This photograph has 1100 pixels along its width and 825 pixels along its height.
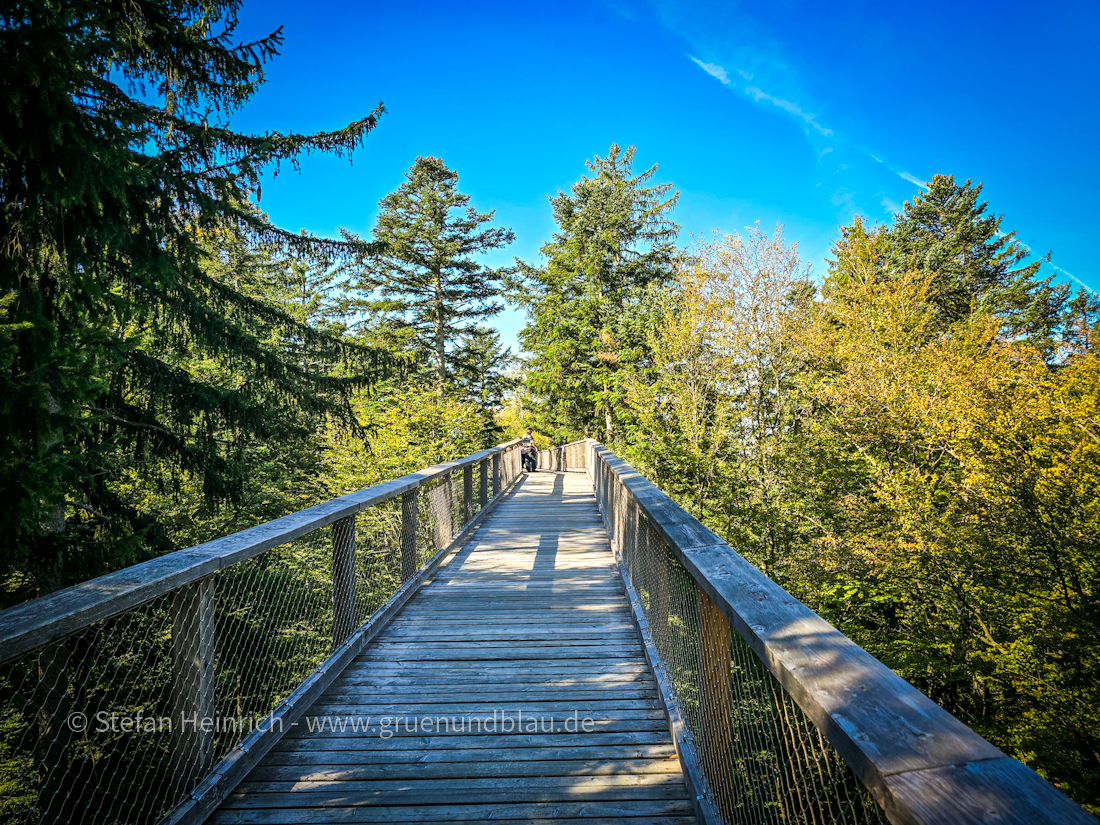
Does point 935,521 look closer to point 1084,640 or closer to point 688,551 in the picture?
point 1084,640

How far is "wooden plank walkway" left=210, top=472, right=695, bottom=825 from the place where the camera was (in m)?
2.20

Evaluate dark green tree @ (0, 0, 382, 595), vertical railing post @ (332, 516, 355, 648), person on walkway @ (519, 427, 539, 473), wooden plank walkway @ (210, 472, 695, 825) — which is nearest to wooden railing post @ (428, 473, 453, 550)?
wooden plank walkway @ (210, 472, 695, 825)

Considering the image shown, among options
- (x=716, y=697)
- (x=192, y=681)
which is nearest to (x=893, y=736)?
(x=716, y=697)

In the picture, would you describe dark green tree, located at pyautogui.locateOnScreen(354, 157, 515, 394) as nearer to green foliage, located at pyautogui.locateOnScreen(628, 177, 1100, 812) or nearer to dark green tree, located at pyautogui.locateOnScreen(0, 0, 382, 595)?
green foliage, located at pyautogui.locateOnScreen(628, 177, 1100, 812)

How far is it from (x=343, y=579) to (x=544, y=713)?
1.68 metres

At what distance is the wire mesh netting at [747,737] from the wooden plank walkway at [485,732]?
0.24m

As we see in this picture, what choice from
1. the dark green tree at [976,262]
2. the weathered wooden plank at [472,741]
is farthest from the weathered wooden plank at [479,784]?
the dark green tree at [976,262]

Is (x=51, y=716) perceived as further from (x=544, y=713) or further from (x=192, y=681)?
(x=544, y=713)

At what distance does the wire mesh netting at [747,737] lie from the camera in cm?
155

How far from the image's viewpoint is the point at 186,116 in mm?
6723

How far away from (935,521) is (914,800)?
531 inches

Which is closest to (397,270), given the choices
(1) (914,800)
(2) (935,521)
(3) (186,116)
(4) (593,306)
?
(4) (593,306)

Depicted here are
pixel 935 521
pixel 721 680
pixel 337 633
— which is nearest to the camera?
pixel 721 680

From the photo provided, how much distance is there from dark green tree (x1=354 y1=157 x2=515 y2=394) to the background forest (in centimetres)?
14
